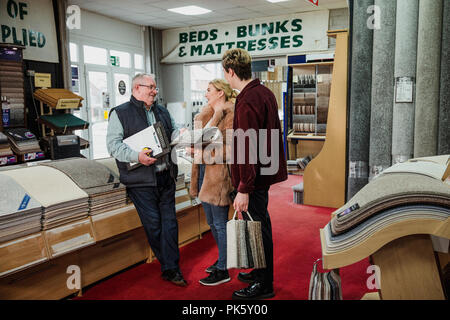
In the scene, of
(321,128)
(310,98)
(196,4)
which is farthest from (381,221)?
(196,4)

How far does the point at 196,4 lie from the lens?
8312 mm

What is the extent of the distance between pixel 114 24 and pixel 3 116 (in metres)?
4.53

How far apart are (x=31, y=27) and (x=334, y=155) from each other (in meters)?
5.97

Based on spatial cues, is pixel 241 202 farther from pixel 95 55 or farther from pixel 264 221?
pixel 95 55

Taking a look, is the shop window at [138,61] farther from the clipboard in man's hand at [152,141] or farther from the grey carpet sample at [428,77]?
the grey carpet sample at [428,77]

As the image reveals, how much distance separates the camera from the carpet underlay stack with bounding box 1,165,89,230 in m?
2.45

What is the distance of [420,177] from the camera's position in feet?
4.77

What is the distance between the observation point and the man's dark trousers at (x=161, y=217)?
287 centimetres

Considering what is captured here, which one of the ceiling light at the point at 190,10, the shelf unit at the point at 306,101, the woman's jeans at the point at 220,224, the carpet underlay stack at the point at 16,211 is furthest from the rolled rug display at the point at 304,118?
the carpet underlay stack at the point at 16,211

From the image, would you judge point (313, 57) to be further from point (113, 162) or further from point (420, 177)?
point (420, 177)

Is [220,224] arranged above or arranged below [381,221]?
below

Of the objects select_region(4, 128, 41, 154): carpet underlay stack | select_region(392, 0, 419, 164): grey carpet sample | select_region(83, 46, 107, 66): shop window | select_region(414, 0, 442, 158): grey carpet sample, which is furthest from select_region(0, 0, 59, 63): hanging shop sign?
select_region(414, 0, 442, 158): grey carpet sample

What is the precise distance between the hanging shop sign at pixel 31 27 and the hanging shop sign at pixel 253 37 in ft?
13.0

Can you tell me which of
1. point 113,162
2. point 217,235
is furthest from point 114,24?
point 217,235
